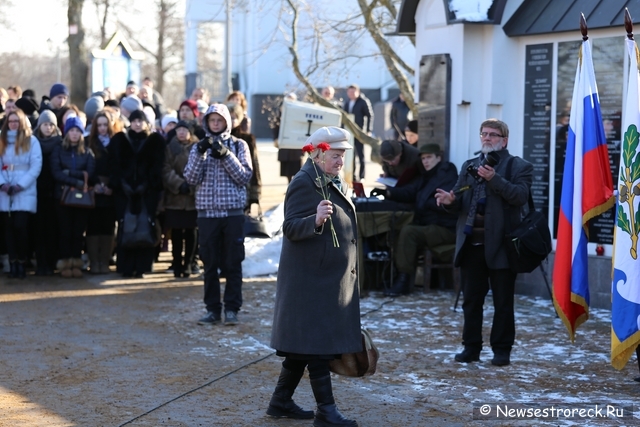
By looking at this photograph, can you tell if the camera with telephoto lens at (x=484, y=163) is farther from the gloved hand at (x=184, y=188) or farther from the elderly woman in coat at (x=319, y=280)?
the gloved hand at (x=184, y=188)

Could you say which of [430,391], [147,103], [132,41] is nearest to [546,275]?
[430,391]

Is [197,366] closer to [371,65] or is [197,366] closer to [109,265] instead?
[109,265]

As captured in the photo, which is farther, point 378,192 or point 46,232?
point 46,232

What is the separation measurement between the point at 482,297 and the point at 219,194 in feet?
8.66

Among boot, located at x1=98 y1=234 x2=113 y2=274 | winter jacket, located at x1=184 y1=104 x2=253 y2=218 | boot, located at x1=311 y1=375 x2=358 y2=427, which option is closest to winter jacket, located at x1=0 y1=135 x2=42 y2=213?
boot, located at x1=98 y1=234 x2=113 y2=274

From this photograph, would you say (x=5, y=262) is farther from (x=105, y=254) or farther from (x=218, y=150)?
(x=218, y=150)

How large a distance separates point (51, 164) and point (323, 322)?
21.9ft

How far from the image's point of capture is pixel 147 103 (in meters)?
16.5

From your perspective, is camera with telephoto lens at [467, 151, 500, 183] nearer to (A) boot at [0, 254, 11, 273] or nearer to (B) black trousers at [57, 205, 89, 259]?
(B) black trousers at [57, 205, 89, 259]

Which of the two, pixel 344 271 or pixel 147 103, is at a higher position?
pixel 147 103

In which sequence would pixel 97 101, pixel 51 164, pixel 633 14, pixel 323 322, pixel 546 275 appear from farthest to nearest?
pixel 97 101 < pixel 51 164 < pixel 546 275 < pixel 633 14 < pixel 323 322

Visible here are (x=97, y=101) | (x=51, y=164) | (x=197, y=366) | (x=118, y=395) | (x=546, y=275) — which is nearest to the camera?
(x=118, y=395)

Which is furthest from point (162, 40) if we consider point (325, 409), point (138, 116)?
point (325, 409)

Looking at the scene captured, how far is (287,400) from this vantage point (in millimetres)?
6402
